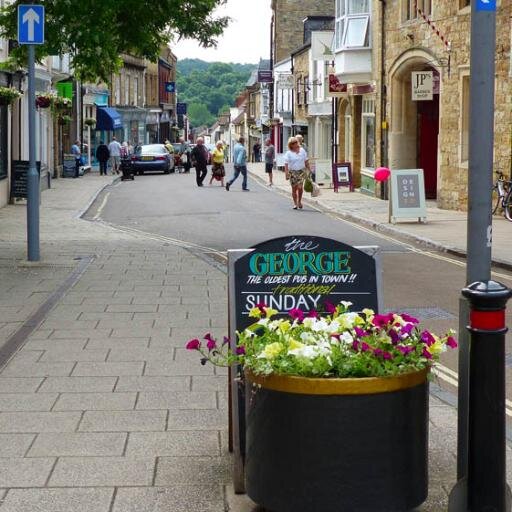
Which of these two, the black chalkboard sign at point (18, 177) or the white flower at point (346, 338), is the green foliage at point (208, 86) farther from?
the white flower at point (346, 338)

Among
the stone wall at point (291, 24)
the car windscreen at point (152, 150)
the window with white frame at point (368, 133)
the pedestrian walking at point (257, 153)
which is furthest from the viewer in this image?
the pedestrian walking at point (257, 153)

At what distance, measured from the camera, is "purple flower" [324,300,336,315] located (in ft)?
16.3

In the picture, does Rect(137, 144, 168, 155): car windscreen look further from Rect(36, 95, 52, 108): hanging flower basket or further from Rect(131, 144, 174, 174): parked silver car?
Rect(36, 95, 52, 108): hanging flower basket

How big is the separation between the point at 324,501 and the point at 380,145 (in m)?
26.6

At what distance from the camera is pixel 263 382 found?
4.32 meters

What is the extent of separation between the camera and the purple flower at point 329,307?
16.3ft

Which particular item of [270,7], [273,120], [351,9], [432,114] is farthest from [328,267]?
[270,7]

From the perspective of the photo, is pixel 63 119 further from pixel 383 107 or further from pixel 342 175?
pixel 383 107

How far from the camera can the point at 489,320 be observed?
4.15m

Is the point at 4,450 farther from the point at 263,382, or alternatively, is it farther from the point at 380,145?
the point at 380,145

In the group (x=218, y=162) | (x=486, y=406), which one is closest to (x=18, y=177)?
(x=218, y=162)

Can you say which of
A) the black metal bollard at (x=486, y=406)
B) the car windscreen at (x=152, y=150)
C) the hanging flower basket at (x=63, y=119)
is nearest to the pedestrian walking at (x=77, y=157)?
the hanging flower basket at (x=63, y=119)

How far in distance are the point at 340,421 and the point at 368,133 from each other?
29.4 m

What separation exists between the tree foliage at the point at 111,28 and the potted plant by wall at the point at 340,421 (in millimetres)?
11608
